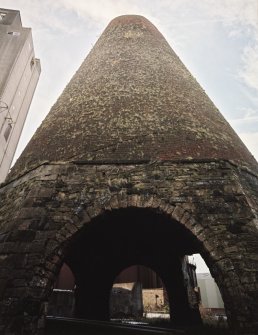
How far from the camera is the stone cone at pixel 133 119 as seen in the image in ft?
18.7

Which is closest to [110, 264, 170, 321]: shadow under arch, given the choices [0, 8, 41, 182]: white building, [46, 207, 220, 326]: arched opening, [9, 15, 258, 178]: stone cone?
[46, 207, 220, 326]: arched opening

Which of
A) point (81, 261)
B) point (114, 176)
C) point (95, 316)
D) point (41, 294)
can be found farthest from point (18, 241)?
point (95, 316)

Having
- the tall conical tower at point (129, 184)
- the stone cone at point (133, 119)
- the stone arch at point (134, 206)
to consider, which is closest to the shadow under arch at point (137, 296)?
the tall conical tower at point (129, 184)

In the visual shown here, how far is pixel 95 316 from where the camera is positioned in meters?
8.88

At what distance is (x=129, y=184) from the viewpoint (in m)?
5.10

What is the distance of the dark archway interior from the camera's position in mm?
7961

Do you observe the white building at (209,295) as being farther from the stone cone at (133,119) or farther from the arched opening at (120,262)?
the stone cone at (133,119)

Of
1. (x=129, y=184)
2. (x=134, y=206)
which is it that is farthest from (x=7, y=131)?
(x=134, y=206)

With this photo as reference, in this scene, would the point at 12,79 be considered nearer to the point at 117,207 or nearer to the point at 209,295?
the point at 117,207

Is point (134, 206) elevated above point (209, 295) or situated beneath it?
situated beneath

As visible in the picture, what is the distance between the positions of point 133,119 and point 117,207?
2277mm

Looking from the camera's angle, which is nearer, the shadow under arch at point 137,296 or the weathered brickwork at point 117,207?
the weathered brickwork at point 117,207

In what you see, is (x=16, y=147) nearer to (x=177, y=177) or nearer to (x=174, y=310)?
(x=174, y=310)

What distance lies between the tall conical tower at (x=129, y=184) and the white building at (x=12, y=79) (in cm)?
774
